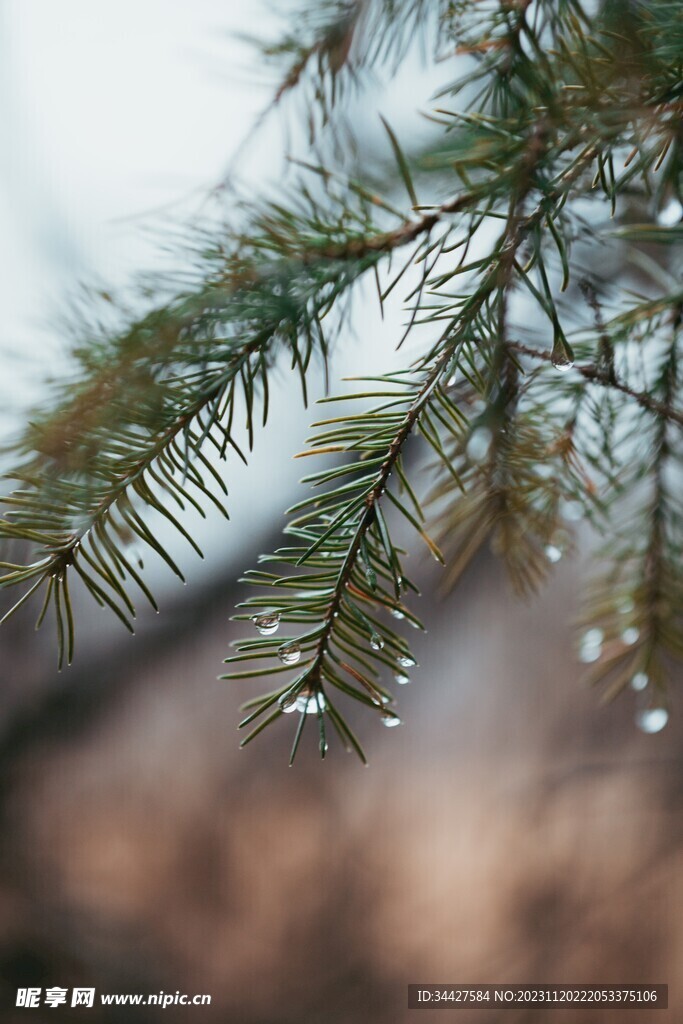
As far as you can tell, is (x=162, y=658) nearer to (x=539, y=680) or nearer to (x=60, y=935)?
(x=60, y=935)

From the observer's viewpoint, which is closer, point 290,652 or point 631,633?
point 290,652

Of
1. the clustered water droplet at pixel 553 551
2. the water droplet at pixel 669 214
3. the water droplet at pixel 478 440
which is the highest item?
the water droplet at pixel 669 214

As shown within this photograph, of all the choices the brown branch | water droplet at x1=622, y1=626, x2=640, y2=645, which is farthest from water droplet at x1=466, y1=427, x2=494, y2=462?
water droplet at x1=622, y1=626, x2=640, y2=645

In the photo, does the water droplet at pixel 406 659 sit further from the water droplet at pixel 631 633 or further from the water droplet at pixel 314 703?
the water droplet at pixel 631 633

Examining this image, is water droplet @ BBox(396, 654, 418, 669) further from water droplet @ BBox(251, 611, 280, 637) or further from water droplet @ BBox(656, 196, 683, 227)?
water droplet @ BBox(656, 196, 683, 227)

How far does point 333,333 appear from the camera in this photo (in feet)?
0.62

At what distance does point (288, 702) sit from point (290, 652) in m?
Result: 0.01

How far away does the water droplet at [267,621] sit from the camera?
164 mm

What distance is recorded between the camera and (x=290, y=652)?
0.53 feet

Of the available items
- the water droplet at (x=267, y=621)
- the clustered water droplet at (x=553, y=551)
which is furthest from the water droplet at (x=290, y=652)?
the clustered water droplet at (x=553, y=551)

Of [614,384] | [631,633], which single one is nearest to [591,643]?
[631,633]

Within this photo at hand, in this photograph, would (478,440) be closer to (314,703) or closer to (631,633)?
(314,703)

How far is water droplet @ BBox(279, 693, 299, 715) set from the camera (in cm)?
16

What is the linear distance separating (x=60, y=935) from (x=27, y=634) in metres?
0.33
